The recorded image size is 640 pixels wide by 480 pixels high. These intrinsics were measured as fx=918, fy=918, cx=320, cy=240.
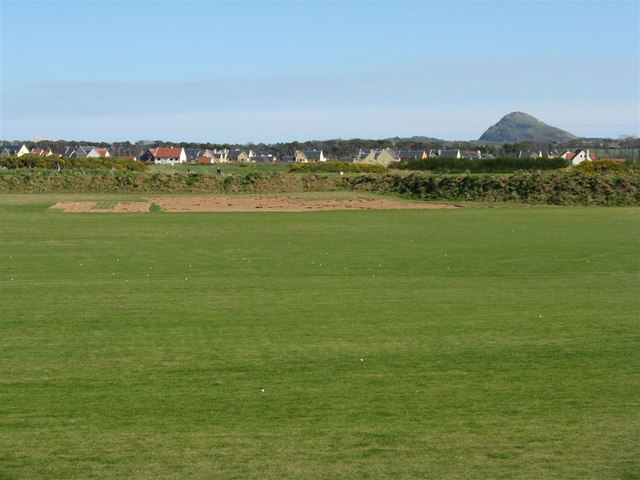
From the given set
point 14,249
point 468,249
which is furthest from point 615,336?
point 14,249

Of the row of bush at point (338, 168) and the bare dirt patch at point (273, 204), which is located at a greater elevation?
the row of bush at point (338, 168)

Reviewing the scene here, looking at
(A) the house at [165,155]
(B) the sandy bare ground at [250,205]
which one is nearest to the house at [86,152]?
(A) the house at [165,155]

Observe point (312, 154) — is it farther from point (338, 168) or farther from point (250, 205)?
point (250, 205)

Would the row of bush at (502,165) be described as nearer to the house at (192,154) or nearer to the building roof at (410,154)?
the building roof at (410,154)

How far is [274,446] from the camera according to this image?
10055 mm

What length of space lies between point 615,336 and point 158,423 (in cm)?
918

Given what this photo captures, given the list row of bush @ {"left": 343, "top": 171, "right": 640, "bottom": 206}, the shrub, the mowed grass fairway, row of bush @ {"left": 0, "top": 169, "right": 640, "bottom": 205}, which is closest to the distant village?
the shrub

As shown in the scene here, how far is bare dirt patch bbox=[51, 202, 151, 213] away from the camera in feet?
180

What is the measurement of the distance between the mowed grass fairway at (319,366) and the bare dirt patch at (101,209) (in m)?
24.2

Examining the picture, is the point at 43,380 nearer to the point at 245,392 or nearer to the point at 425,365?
the point at 245,392

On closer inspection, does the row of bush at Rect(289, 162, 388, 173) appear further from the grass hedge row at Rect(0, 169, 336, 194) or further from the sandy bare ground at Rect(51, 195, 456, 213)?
the sandy bare ground at Rect(51, 195, 456, 213)

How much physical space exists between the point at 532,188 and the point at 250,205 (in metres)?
21.3

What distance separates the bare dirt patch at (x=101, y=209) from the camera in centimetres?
5475

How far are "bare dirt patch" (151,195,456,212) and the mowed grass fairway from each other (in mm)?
27407
